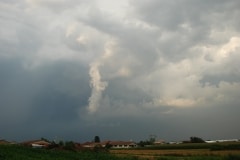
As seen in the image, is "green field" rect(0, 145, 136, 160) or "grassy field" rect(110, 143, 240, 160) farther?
"grassy field" rect(110, 143, 240, 160)

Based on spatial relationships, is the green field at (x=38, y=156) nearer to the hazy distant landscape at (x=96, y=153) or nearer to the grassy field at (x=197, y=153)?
the hazy distant landscape at (x=96, y=153)

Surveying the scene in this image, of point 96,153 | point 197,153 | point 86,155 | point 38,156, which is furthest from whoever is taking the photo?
point 197,153

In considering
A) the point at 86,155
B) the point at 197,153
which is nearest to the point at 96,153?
the point at 86,155

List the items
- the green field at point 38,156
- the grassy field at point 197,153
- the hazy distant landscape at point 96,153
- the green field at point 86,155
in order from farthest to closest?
the grassy field at point 197,153
the hazy distant landscape at point 96,153
the green field at point 86,155
the green field at point 38,156

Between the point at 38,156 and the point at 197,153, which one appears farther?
the point at 197,153

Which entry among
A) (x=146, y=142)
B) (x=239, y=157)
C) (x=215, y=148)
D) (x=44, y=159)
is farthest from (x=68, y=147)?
(x=146, y=142)

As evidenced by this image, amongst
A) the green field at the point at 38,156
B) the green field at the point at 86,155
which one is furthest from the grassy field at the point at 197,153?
the green field at the point at 38,156

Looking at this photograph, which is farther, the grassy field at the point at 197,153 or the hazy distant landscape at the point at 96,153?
the grassy field at the point at 197,153

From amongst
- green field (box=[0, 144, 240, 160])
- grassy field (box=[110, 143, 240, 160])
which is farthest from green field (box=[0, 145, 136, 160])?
grassy field (box=[110, 143, 240, 160])

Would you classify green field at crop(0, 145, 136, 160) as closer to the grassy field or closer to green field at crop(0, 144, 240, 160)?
green field at crop(0, 144, 240, 160)

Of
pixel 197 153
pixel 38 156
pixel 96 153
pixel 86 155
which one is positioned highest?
pixel 96 153

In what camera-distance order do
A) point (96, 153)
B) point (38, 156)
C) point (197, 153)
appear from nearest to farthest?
point (38, 156), point (96, 153), point (197, 153)

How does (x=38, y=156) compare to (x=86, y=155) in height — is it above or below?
below

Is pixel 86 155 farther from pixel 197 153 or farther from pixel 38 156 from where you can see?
pixel 197 153
